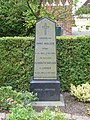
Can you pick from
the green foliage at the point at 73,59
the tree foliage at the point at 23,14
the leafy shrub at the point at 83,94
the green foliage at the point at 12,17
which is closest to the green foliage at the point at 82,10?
the tree foliage at the point at 23,14

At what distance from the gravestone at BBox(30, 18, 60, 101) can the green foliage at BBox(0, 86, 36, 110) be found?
355mm

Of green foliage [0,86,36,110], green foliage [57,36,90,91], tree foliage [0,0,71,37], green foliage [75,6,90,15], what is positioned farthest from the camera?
green foliage [75,6,90,15]

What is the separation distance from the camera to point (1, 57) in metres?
6.46

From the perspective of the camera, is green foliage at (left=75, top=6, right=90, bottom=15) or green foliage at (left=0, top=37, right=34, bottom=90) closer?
green foliage at (left=0, top=37, right=34, bottom=90)

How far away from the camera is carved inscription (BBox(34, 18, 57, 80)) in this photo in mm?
5648

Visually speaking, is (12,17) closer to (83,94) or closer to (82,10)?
(82,10)

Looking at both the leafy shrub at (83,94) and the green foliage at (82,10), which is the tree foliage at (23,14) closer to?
the green foliage at (82,10)

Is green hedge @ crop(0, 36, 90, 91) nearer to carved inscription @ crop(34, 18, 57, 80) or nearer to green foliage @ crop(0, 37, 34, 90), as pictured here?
green foliage @ crop(0, 37, 34, 90)

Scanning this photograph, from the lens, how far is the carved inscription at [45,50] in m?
5.65

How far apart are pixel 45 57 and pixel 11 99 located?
120 cm

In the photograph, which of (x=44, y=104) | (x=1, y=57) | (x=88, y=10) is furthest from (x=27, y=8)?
(x=44, y=104)

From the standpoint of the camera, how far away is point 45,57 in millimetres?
5668

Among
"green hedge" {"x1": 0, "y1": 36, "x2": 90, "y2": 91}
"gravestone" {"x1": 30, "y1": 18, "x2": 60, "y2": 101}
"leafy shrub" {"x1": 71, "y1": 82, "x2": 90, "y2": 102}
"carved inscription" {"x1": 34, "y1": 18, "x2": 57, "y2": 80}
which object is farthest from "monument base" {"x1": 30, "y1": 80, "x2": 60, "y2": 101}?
"green hedge" {"x1": 0, "y1": 36, "x2": 90, "y2": 91}

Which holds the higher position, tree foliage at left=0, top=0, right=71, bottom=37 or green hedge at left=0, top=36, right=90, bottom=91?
tree foliage at left=0, top=0, right=71, bottom=37
